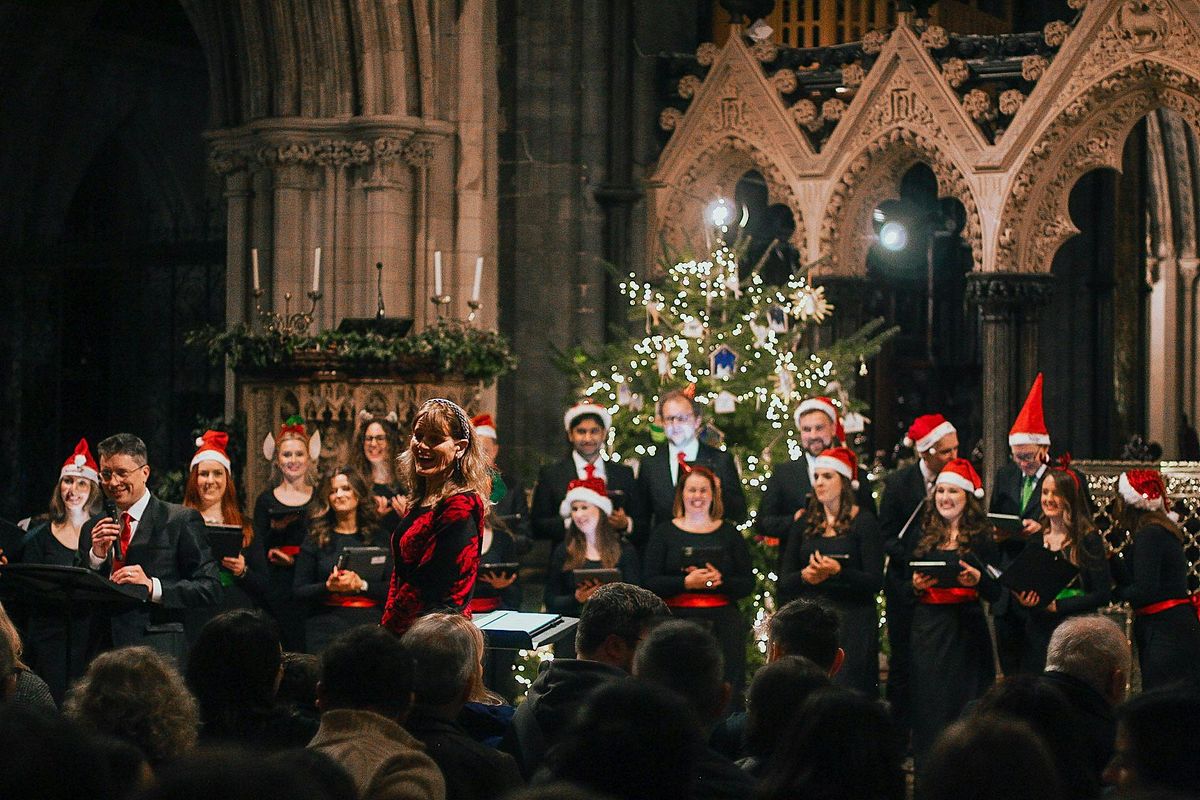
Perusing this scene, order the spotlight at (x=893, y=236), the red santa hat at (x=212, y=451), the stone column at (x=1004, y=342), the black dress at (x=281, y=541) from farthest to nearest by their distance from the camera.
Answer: the spotlight at (x=893, y=236), the stone column at (x=1004, y=342), the black dress at (x=281, y=541), the red santa hat at (x=212, y=451)

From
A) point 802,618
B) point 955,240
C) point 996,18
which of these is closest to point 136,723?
point 802,618

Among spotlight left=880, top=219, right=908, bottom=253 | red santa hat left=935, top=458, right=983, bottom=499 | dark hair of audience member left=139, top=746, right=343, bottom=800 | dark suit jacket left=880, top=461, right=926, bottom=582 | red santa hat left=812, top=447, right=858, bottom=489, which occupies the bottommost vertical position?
dark hair of audience member left=139, top=746, right=343, bottom=800

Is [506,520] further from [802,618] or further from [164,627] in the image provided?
[802,618]

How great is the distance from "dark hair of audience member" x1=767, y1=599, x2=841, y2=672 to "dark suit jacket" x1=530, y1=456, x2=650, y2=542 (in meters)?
4.13

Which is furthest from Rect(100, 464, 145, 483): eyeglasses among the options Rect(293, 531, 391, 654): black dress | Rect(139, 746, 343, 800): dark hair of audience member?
Rect(139, 746, 343, 800): dark hair of audience member

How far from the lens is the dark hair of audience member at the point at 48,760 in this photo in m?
2.41

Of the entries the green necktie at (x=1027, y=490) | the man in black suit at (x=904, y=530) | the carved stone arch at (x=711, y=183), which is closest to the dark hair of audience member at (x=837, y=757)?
the man in black suit at (x=904, y=530)

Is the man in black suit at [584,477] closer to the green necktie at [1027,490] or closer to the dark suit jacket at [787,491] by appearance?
the dark suit jacket at [787,491]

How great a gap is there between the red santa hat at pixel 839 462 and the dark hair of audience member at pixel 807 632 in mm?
3299

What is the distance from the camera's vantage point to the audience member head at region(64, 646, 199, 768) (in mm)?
4047

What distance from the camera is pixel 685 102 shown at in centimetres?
1287

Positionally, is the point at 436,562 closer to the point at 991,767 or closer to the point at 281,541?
the point at 991,767

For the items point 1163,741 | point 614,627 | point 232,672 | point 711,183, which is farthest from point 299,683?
point 711,183

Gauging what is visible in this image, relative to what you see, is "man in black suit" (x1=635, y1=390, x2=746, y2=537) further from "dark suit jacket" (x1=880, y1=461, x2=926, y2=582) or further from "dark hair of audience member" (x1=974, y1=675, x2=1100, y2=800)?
"dark hair of audience member" (x1=974, y1=675, x2=1100, y2=800)
